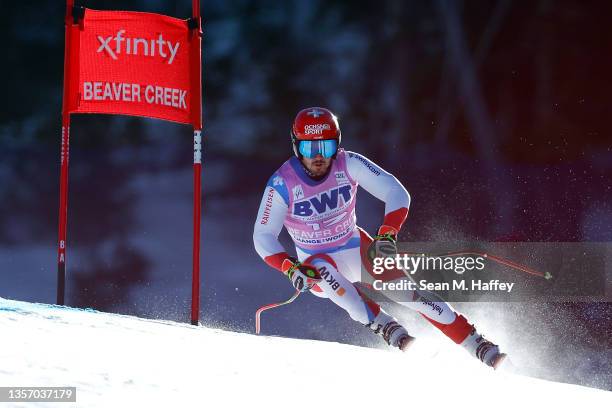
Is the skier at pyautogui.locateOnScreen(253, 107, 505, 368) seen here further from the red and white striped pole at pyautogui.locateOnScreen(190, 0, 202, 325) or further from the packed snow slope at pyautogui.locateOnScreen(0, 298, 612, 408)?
the red and white striped pole at pyautogui.locateOnScreen(190, 0, 202, 325)

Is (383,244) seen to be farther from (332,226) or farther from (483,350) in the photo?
(483,350)

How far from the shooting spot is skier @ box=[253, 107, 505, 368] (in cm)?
518

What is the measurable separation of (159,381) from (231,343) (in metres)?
1.36

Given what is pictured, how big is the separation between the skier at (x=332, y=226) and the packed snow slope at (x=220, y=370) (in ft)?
0.95

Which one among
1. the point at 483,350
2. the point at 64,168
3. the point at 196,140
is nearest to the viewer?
the point at 483,350

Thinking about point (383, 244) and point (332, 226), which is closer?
point (383, 244)

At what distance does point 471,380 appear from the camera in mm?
4559

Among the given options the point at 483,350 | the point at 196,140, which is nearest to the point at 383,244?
the point at 483,350

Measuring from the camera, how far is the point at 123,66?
20.0 feet

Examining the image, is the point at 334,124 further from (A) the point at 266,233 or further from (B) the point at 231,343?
(B) the point at 231,343

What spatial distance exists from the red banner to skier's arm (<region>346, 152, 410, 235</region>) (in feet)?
5.54

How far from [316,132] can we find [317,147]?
119mm

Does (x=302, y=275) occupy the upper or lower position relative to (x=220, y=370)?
upper

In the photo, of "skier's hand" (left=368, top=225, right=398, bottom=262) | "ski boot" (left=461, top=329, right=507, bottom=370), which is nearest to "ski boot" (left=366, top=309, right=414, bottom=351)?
"skier's hand" (left=368, top=225, right=398, bottom=262)
